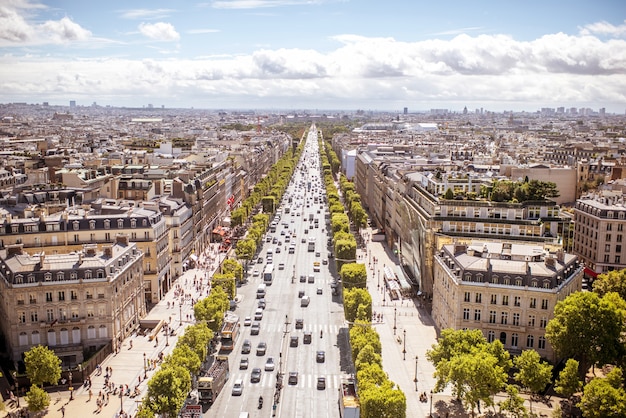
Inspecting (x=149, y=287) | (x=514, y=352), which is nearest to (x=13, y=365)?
(x=149, y=287)

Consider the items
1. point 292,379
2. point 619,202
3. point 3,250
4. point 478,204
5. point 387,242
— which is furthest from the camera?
point 387,242

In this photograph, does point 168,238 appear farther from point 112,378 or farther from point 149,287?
point 112,378

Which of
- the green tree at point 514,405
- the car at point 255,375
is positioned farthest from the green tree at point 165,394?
the green tree at point 514,405

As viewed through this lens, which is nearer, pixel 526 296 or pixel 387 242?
pixel 526 296

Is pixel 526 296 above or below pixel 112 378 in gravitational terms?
above

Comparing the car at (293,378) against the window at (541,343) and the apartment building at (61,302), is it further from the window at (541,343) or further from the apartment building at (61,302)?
the window at (541,343)

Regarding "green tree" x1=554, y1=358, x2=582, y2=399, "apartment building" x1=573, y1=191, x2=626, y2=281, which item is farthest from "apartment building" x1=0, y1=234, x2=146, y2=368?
"apartment building" x1=573, y1=191, x2=626, y2=281

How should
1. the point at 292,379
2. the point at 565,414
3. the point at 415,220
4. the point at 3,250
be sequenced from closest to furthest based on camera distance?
the point at 565,414, the point at 292,379, the point at 3,250, the point at 415,220
